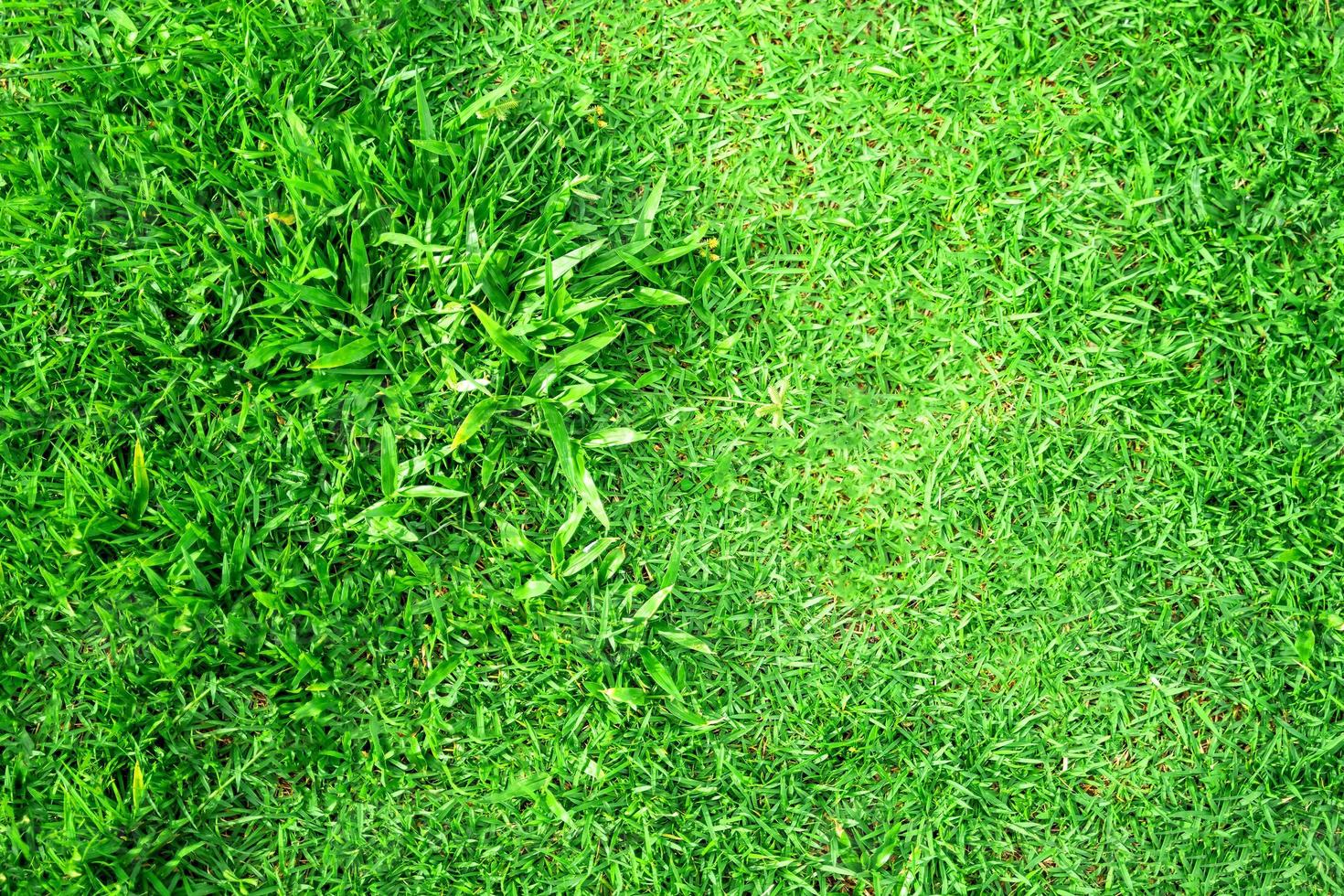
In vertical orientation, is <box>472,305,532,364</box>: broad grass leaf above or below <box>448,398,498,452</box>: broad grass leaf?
above

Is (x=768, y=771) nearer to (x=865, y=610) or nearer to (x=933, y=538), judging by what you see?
(x=865, y=610)

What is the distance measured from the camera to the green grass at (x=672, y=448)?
2258mm

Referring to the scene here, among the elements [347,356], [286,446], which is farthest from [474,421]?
[286,446]

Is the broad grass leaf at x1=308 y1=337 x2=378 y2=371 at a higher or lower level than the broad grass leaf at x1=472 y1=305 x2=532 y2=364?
lower

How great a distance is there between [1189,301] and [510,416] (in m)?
1.84

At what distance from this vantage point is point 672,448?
2385 millimetres

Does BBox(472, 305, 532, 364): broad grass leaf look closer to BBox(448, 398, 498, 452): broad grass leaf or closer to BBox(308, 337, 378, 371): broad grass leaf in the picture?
BBox(448, 398, 498, 452): broad grass leaf

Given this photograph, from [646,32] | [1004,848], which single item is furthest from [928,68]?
[1004,848]

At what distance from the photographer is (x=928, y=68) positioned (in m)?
2.50

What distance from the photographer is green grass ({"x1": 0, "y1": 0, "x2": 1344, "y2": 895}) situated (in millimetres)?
2258

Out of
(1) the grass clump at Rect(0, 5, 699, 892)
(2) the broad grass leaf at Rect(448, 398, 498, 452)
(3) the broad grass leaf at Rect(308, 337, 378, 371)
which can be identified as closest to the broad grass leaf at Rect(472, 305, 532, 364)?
(1) the grass clump at Rect(0, 5, 699, 892)

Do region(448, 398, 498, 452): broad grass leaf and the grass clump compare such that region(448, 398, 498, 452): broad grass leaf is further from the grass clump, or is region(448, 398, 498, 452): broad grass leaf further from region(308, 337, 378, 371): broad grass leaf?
region(308, 337, 378, 371): broad grass leaf

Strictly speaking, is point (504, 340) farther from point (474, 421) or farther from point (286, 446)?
point (286, 446)

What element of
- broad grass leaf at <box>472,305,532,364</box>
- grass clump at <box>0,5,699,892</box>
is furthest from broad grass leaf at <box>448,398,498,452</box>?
broad grass leaf at <box>472,305,532,364</box>
